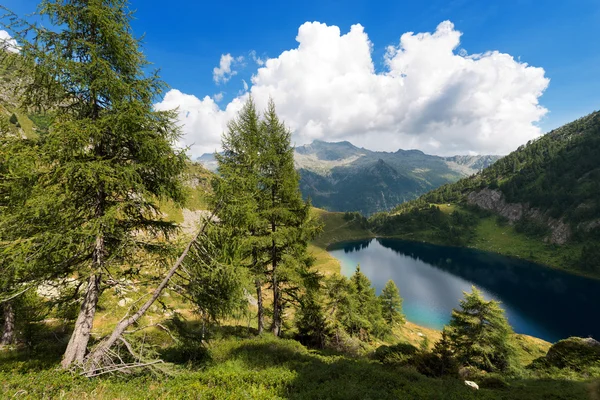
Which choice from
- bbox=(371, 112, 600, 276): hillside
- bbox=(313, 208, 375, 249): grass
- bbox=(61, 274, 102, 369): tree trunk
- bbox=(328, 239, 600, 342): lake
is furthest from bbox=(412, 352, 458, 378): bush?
bbox=(313, 208, 375, 249): grass

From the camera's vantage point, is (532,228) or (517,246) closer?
(517,246)

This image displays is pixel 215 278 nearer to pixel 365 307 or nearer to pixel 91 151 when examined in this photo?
pixel 91 151

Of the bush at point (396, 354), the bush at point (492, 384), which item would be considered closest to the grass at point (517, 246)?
the bush at point (492, 384)

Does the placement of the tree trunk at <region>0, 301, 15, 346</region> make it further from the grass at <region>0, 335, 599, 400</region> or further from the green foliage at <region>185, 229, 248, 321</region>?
the green foliage at <region>185, 229, 248, 321</region>

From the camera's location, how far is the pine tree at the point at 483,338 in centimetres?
2323

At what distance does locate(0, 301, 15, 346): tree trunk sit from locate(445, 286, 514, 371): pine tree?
107ft

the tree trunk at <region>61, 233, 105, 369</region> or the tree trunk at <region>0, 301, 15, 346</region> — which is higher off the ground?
the tree trunk at <region>61, 233, 105, 369</region>

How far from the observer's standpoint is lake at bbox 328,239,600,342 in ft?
187

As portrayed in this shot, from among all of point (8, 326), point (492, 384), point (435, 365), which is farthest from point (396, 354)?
point (8, 326)

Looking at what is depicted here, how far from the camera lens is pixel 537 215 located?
154 m

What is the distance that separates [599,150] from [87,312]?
260 m

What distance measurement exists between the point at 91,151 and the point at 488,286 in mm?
107482

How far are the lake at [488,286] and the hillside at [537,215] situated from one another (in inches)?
708

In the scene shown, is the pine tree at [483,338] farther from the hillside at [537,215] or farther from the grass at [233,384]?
the hillside at [537,215]
